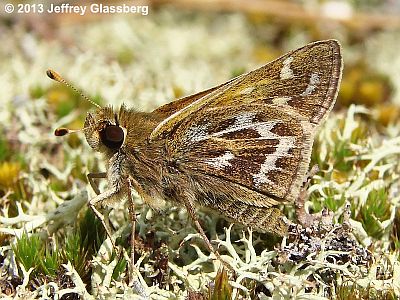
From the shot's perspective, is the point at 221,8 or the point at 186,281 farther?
the point at 221,8

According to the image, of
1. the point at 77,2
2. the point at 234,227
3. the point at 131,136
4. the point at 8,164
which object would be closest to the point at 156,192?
the point at 131,136

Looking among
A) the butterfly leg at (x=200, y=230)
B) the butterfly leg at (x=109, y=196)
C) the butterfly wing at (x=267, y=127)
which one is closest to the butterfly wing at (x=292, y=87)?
the butterfly wing at (x=267, y=127)

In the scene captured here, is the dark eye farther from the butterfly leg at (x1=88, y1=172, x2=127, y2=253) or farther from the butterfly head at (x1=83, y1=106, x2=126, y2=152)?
the butterfly leg at (x1=88, y1=172, x2=127, y2=253)

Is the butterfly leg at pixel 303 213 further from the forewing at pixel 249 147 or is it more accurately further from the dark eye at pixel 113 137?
the dark eye at pixel 113 137

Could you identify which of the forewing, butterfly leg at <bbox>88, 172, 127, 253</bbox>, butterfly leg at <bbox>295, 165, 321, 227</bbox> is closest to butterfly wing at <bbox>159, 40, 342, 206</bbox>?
the forewing

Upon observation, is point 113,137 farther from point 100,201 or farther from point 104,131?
point 100,201

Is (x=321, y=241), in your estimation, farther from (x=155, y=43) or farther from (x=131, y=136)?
(x=155, y=43)

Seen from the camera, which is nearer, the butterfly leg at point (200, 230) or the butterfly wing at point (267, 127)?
the butterfly leg at point (200, 230)
